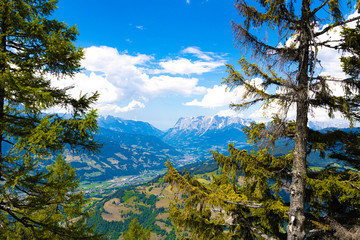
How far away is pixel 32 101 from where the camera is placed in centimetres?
588

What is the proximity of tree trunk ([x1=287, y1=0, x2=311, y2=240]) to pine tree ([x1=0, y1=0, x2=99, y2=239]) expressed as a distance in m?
7.23

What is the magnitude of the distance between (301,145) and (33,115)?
31.7 ft

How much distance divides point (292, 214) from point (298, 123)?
3126 millimetres

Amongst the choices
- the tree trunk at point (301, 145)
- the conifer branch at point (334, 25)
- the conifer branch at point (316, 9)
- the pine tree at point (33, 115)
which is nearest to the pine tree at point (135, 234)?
the pine tree at point (33, 115)

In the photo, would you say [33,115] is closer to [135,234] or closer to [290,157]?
[290,157]

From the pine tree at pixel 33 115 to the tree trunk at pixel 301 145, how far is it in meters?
7.23

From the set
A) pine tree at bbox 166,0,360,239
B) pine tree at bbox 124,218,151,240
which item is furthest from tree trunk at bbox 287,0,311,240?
A: pine tree at bbox 124,218,151,240

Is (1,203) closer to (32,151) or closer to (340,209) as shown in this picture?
(32,151)

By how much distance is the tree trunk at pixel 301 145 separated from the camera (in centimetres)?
588

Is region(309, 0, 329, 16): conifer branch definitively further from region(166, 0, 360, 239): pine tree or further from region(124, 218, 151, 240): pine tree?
region(124, 218, 151, 240): pine tree

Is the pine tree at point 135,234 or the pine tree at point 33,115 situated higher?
the pine tree at point 33,115

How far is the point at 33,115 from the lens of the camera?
6430 millimetres

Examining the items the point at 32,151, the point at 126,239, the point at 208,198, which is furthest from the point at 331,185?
the point at 126,239

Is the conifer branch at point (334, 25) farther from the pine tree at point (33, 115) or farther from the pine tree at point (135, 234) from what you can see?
the pine tree at point (135, 234)
